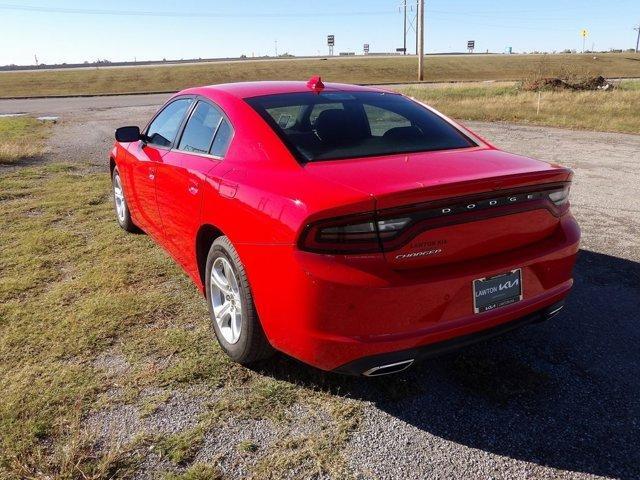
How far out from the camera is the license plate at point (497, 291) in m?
2.40

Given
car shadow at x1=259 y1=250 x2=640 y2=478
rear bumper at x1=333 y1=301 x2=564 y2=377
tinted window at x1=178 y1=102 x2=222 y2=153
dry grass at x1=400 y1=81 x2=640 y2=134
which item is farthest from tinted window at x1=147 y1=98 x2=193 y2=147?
dry grass at x1=400 y1=81 x2=640 y2=134

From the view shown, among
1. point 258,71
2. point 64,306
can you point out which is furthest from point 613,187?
point 258,71

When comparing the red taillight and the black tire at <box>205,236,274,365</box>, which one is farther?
the black tire at <box>205,236,274,365</box>

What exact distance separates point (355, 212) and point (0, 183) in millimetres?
7845

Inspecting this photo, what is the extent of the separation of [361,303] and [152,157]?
2.51 m

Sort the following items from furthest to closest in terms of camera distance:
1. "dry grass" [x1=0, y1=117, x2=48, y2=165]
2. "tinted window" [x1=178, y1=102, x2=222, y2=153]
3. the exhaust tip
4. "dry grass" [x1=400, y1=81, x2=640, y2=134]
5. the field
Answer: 1. the field
2. "dry grass" [x1=400, y1=81, x2=640, y2=134]
3. "dry grass" [x1=0, y1=117, x2=48, y2=165]
4. "tinted window" [x1=178, y1=102, x2=222, y2=153]
5. the exhaust tip

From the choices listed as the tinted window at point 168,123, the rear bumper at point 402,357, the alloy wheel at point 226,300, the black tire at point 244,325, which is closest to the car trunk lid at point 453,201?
the rear bumper at point 402,357

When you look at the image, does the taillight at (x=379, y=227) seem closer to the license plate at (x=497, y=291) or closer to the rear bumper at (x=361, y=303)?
the rear bumper at (x=361, y=303)

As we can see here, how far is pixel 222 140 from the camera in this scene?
3.15 metres

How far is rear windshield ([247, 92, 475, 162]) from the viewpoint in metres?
2.88

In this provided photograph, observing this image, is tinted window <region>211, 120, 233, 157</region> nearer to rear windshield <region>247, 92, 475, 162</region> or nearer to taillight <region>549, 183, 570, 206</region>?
rear windshield <region>247, 92, 475, 162</region>

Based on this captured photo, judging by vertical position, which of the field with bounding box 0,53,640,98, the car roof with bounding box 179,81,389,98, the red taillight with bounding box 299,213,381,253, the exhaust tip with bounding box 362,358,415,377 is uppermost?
the field with bounding box 0,53,640,98

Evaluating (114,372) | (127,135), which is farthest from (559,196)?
(127,135)

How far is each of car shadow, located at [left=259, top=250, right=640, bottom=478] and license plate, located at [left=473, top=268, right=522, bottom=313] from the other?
547 mm
